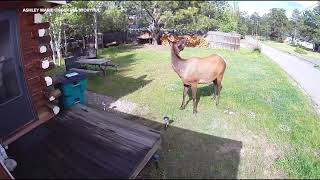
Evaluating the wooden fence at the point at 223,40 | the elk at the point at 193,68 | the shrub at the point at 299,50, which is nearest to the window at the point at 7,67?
the elk at the point at 193,68

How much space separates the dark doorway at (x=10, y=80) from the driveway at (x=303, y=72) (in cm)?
881

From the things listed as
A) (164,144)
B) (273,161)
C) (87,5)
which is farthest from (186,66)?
(87,5)

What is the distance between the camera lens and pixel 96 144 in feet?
19.4

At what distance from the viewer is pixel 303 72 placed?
14695 mm

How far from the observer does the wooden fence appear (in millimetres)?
22359

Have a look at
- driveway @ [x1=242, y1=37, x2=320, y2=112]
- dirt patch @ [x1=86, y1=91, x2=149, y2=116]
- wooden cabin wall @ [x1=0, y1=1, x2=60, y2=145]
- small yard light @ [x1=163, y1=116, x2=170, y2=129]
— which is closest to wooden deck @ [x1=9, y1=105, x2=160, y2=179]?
wooden cabin wall @ [x1=0, y1=1, x2=60, y2=145]

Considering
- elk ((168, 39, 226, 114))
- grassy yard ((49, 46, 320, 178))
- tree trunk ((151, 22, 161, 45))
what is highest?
tree trunk ((151, 22, 161, 45))

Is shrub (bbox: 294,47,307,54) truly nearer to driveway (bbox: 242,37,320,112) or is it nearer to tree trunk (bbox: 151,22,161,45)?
driveway (bbox: 242,37,320,112)

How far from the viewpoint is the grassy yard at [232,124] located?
6.48 meters

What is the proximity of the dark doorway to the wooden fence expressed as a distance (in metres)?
17.4

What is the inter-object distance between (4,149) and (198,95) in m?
6.30

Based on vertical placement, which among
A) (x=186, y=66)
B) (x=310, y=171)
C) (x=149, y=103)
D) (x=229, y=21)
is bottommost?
(x=310, y=171)

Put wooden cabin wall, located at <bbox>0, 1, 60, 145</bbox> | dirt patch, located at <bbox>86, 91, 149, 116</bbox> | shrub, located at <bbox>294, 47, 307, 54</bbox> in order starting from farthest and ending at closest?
1. shrub, located at <bbox>294, 47, 307, 54</bbox>
2. dirt patch, located at <bbox>86, 91, 149, 116</bbox>
3. wooden cabin wall, located at <bbox>0, 1, 60, 145</bbox>

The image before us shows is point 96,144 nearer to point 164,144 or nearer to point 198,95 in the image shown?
point 164,144
